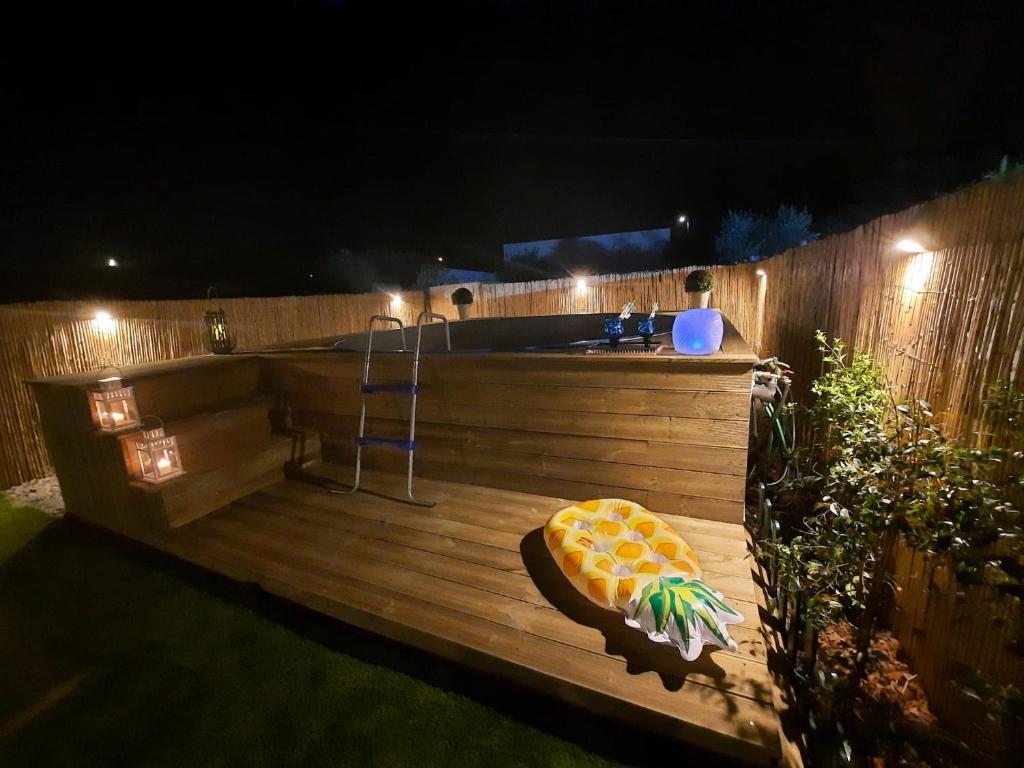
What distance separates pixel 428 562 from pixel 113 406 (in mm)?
2131

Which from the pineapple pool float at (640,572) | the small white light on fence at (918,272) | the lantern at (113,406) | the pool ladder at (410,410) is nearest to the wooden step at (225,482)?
the lantern at (113,406)

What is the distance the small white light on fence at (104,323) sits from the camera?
4120mm

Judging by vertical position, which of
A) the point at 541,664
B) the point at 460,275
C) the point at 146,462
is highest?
the point at 460,275

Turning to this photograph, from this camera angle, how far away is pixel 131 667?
Result: 1782 mm

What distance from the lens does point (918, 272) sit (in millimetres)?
2361

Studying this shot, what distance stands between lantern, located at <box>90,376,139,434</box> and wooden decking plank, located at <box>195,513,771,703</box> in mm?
797

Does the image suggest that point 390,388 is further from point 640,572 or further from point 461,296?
point 461,296

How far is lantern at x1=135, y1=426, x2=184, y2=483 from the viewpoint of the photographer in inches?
95.9

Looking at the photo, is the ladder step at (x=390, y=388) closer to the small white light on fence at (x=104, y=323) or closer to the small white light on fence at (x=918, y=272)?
the small white light on fence at (x=918, y=272)

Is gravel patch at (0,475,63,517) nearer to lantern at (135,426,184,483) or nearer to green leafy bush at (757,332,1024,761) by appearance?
lantern at (135,426,184,483)

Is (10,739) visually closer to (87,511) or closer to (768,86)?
(87,511)

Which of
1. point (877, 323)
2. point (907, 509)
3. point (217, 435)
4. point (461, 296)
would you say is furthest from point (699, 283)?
point (461, 296)

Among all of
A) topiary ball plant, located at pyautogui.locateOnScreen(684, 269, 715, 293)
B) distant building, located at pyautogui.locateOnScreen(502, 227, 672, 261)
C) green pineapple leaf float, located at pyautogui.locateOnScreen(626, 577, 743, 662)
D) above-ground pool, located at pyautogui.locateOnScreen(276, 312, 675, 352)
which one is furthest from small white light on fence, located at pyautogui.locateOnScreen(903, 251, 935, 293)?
distant building, located at pyautogui.locateOnScreen(502, 227, 672, 261)

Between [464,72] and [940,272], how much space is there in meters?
5.51
